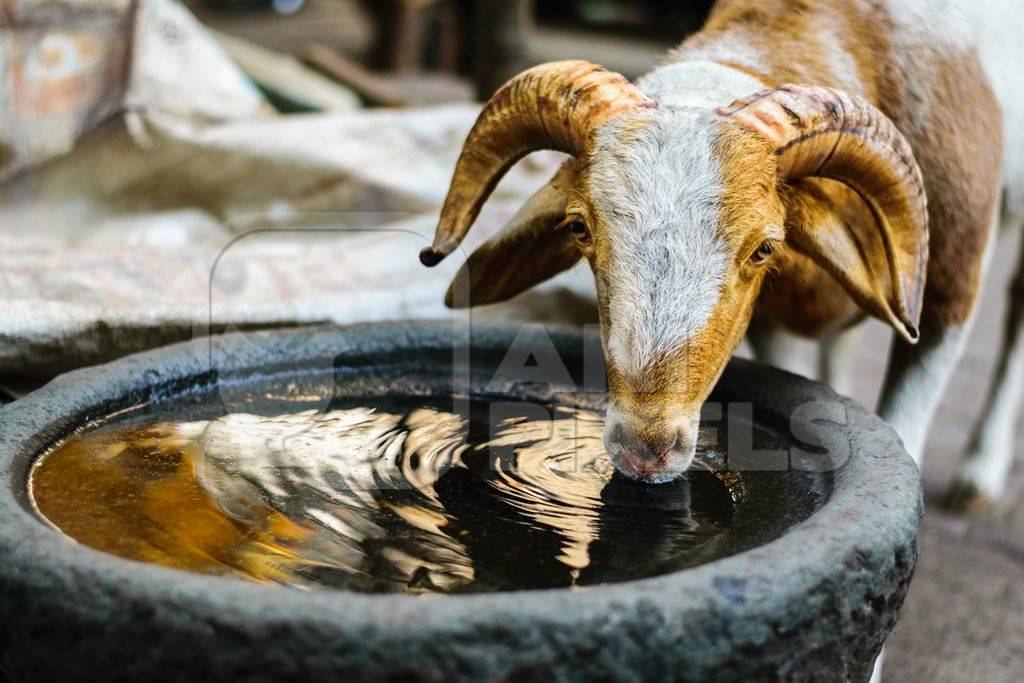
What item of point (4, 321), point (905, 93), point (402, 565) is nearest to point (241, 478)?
point (402, 565)

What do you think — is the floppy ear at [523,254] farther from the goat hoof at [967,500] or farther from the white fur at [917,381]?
the goat hoof at [967,500]

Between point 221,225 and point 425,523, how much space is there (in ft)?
7.35

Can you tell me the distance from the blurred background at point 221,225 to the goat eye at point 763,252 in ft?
2.73

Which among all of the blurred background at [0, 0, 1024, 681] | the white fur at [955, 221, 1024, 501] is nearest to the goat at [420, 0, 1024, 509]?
the blurred background at [0, 0, 1024, 681]

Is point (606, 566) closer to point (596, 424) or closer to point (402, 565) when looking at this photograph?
point (402, 565)

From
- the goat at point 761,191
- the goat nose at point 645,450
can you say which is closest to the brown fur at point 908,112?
the goat at point 761,191

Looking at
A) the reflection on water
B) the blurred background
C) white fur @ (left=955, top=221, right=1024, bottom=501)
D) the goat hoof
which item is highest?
the reflection on water

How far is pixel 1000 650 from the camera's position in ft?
9.23

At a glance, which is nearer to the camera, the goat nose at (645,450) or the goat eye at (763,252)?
the goat nose at (645,450)

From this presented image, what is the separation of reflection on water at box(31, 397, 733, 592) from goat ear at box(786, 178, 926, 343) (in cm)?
56

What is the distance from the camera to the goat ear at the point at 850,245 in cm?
223

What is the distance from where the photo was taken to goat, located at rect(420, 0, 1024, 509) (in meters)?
1.93

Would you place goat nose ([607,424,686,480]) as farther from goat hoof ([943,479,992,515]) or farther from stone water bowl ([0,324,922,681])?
goat hoof ([943,479,992,515])

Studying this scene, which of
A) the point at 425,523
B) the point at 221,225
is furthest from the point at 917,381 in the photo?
the point at 221,225
